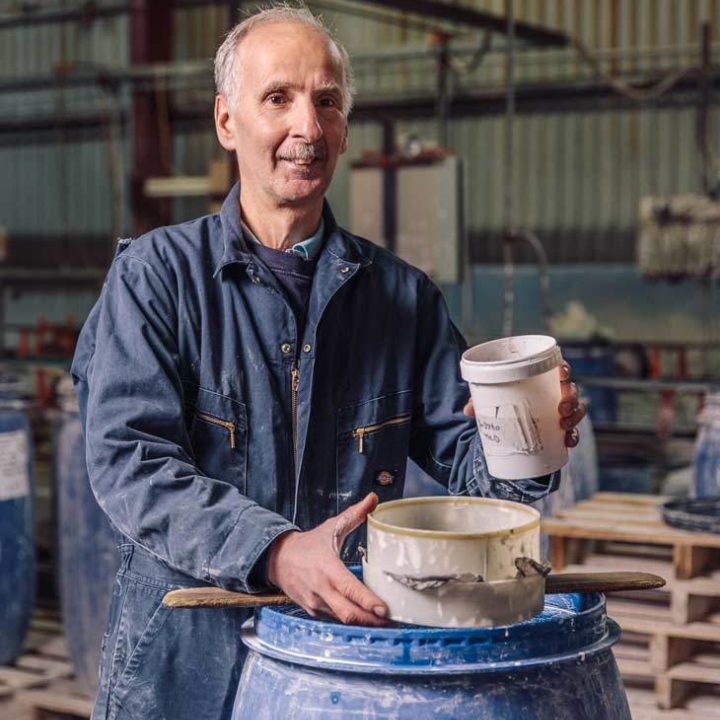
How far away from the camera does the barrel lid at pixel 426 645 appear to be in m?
1.57

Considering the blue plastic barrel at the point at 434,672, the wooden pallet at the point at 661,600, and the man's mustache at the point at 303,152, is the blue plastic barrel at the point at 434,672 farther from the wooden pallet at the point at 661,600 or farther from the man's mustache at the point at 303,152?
the wooden pallet at the point at 661,600

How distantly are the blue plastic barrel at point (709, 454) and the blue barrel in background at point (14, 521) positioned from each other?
7.87 feet

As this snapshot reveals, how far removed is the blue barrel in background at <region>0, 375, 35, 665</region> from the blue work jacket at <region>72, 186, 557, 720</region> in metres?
2.41

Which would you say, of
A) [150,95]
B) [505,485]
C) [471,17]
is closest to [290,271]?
[505,485]

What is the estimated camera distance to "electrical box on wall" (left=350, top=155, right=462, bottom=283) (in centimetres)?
635

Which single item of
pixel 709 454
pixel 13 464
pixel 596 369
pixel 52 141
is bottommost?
pixel 596 369

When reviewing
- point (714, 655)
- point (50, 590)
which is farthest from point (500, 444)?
point (50, 590)

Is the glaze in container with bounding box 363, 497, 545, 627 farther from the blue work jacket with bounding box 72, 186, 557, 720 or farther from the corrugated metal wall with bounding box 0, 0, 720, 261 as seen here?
the corrugated metal wall with bounding box 0, 0, 720, 261

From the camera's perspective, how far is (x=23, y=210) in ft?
A: 50.9

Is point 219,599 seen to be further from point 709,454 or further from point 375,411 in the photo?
point 709,454

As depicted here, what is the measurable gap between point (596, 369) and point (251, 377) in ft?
18.4

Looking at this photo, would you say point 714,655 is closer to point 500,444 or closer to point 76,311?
point 500,444

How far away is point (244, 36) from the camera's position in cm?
212

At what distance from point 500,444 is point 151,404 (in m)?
0.54
